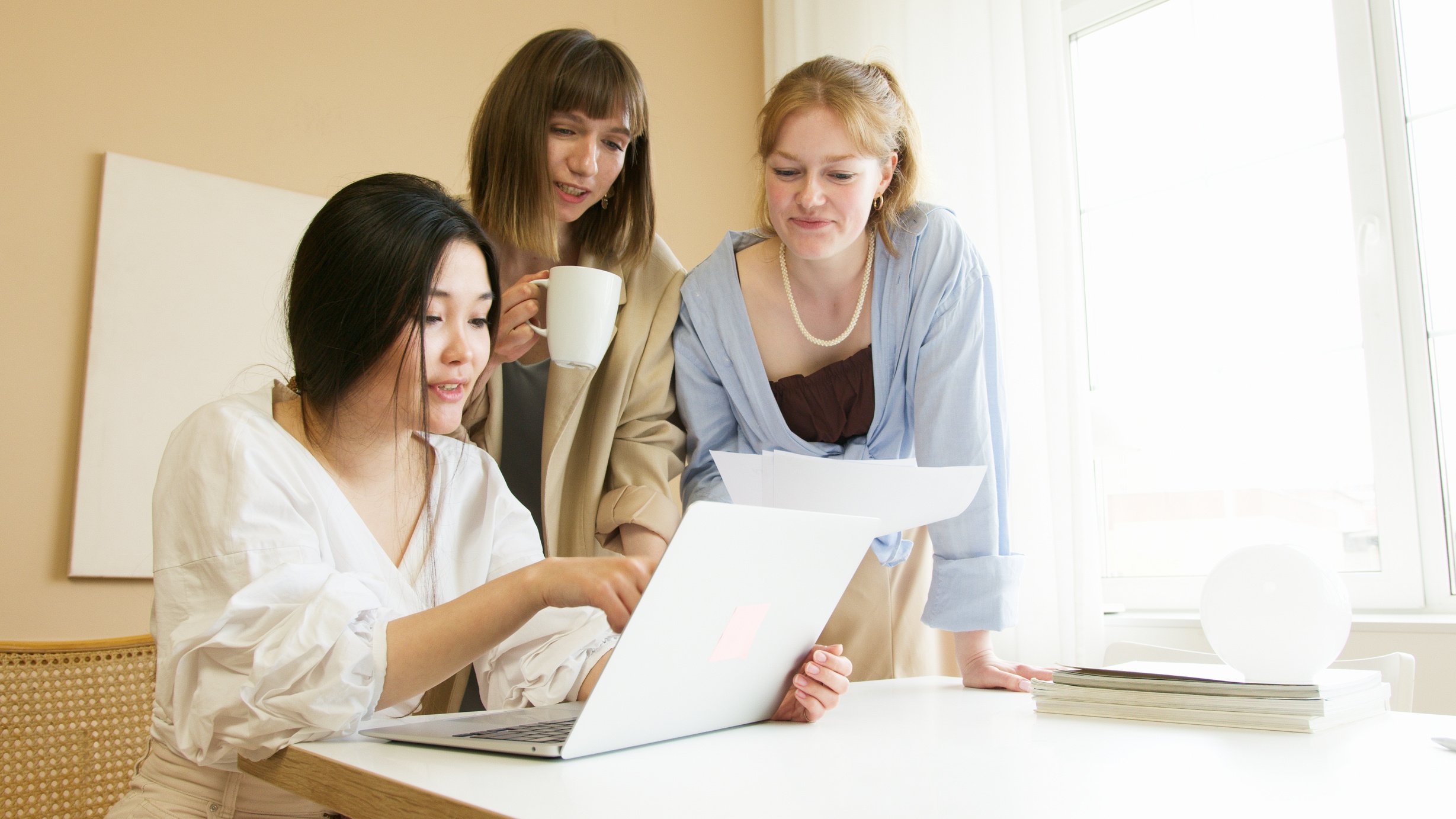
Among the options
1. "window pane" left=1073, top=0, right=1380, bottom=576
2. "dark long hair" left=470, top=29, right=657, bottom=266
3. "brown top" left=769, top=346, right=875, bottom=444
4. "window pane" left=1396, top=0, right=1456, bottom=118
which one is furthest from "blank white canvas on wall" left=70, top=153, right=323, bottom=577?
"window pane" left=1396, top=0, right=1456, bottom=118

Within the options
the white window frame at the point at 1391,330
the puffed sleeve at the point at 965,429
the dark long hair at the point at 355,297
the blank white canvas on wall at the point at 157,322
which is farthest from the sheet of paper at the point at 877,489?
the white window frame at the point at 1391,330

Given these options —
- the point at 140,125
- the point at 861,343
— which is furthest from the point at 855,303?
the point at 140,125

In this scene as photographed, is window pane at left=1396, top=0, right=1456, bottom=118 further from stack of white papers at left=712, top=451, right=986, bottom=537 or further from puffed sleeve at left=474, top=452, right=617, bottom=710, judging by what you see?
puffed sleeve at left=474, top=452, right=617, bottom=710

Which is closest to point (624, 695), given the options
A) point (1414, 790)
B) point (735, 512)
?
point (735, 512)

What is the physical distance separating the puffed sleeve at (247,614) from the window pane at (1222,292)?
189 centimetres

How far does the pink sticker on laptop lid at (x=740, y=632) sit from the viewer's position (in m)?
0.70

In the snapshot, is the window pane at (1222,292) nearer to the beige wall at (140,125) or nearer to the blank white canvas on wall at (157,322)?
the beige wall at (140,125)

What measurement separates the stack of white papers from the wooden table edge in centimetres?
57

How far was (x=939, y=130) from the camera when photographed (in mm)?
2635

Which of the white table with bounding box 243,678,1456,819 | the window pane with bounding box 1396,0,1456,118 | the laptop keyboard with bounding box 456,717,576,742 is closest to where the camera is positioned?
the white table with bounding box 243,678,1456,819

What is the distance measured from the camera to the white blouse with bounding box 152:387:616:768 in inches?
27.8

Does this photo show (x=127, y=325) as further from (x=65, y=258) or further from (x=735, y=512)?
(x=735, y=512)

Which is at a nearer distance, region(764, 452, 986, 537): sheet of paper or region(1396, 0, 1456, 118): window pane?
region(764, 452, 986, 537): sheet of paper

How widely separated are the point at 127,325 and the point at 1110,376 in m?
2.22
